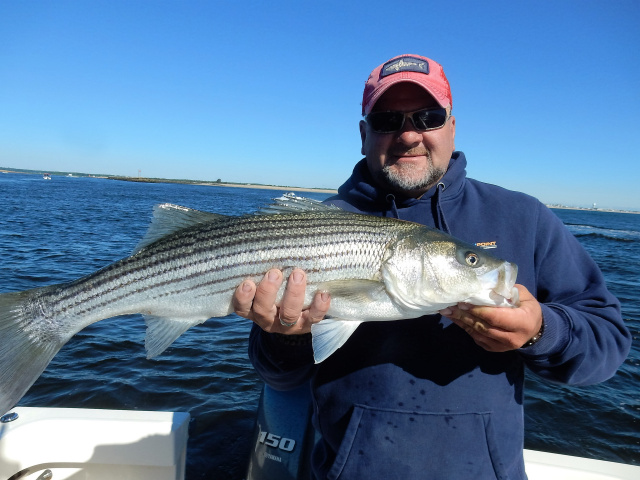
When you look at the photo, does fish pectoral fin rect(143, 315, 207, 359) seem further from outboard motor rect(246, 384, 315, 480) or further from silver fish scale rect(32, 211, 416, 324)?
outboard motor rect(246, 384, 315, 480)

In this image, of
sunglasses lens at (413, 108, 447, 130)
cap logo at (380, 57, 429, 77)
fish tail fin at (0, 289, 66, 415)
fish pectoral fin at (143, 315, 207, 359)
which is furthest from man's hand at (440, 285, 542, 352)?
fish tail fin at (0, 289, 66, 415)

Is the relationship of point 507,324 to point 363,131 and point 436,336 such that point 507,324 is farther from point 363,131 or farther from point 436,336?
point 363,131

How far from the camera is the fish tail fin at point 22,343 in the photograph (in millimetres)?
3142

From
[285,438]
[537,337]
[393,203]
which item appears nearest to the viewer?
[537,337]

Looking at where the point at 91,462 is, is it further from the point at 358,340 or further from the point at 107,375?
the point at 107,375

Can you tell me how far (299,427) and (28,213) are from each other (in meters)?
38.6

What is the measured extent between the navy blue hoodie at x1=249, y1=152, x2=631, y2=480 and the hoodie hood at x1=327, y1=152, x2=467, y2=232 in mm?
45

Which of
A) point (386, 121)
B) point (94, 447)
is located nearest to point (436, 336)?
point (386, 121)

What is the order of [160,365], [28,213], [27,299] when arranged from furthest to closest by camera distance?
[28,213] < [160,365] < [27,299]

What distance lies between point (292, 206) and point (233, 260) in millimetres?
696

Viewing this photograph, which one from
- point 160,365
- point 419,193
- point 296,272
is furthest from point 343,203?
point 160,365

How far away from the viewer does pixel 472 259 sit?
3119 mm

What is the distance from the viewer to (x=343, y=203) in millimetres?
3801

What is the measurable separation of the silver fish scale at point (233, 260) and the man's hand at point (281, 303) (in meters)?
0.12
